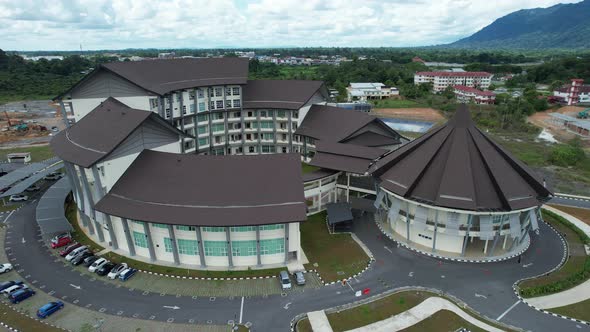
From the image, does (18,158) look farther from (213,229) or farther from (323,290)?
(323,290)

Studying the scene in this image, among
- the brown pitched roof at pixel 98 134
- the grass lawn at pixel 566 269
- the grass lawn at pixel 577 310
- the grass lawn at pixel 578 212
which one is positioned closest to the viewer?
the grass lawn at pixel 577 310

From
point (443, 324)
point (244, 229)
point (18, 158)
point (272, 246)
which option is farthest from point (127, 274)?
point (18, 158)

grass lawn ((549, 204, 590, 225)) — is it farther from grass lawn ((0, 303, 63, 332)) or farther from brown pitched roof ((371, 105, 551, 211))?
grass lawn ((0, 303, 63, 332))

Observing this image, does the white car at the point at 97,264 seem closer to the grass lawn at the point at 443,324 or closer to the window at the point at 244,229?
the window at the point at 244,229

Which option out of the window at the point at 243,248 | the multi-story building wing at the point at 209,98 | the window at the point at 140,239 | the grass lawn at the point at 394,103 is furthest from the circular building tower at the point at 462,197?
the grass lawn at the point at 394,103

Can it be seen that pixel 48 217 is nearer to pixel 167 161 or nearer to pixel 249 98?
pixel 167 161

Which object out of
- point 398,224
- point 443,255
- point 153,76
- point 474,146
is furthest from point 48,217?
point 474,146
